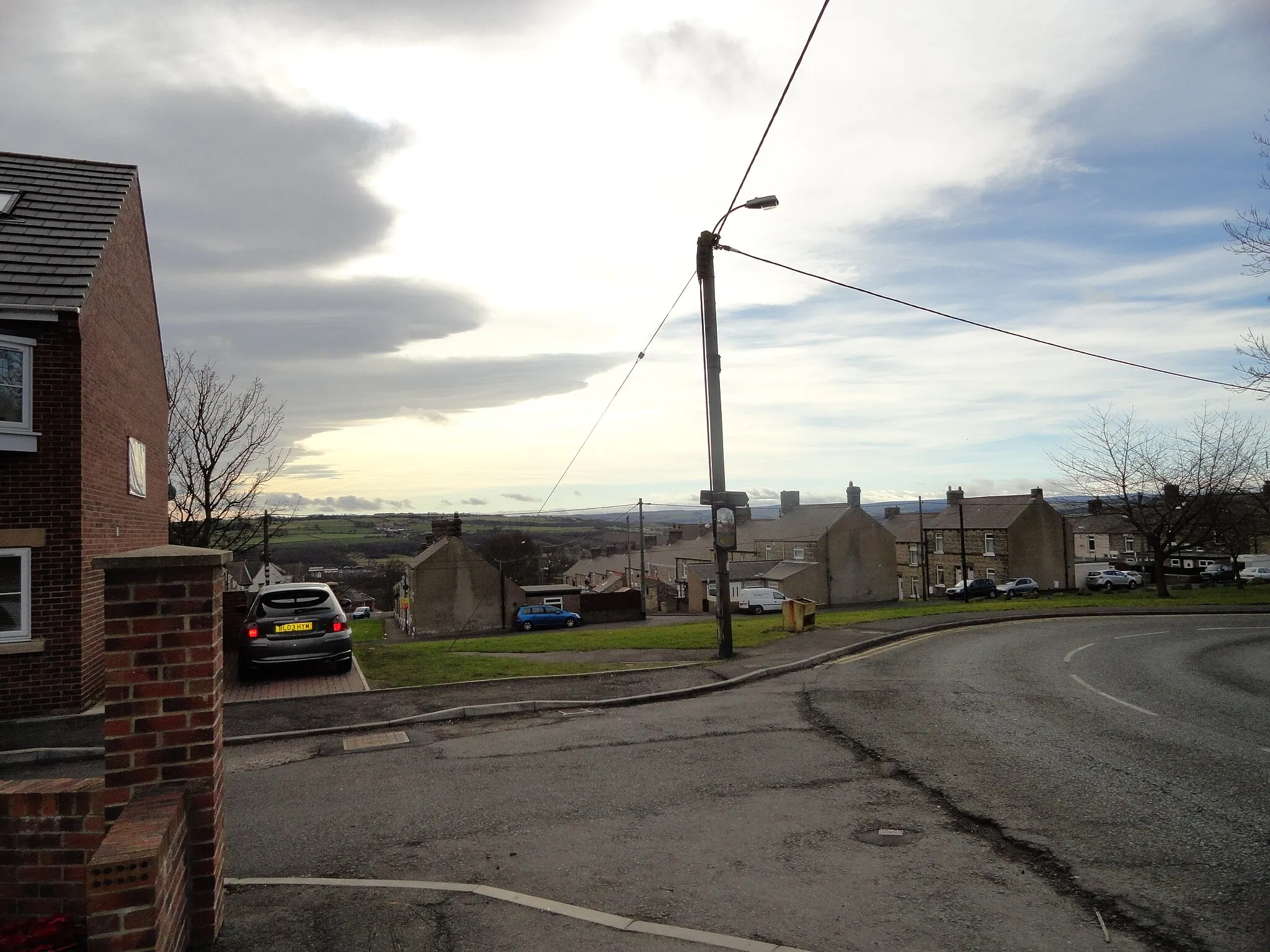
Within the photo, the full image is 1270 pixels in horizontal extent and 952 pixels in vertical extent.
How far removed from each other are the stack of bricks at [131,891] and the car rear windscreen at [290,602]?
983cm

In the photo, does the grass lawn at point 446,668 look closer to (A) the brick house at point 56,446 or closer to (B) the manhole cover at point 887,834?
(A) the brick house at point 56,446

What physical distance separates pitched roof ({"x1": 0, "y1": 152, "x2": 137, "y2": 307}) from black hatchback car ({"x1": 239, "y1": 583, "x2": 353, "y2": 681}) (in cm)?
525

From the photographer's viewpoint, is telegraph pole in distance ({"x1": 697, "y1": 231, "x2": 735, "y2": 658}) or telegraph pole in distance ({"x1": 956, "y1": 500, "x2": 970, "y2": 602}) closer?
telegraph pole in distance ({"x1": 697, "y1": 231, "x2": 735, "y2": 658})

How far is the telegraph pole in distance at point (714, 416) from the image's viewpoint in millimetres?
15211

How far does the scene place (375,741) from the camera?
932cm

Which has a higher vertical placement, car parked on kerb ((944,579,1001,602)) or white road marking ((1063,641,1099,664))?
white road marking ((1063,641,1099,664))

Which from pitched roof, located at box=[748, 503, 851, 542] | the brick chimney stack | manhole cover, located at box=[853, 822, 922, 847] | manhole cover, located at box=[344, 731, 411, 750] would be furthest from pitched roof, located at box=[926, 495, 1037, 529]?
manhole cover, located at box=[853, 822, 922, 847]

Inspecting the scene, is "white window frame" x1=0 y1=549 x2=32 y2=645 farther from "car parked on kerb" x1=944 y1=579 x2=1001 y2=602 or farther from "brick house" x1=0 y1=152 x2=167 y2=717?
"car parked on kerb" x1=944 y1=579 x2=1001 y2=602

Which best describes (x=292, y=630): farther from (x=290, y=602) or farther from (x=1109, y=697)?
(x=1109, y=697)

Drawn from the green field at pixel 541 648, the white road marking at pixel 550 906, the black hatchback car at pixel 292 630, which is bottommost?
the green field at pixel 541 648

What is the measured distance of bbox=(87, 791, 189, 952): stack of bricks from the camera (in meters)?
3.39

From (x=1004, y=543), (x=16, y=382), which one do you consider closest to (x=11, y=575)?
(x=16, y=382)

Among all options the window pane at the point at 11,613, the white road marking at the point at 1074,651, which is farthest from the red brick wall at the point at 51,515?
the white road marking at the point at 1074,651

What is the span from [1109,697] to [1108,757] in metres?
3.76
